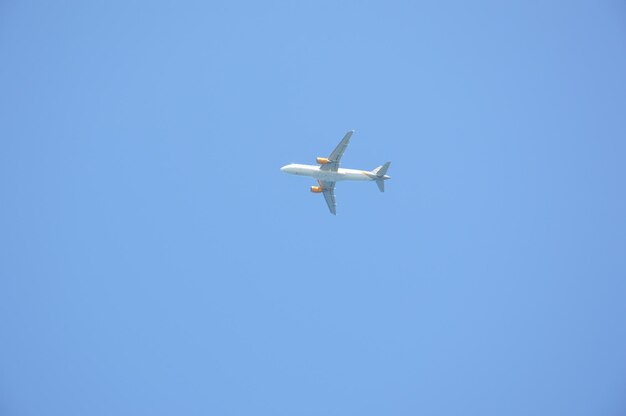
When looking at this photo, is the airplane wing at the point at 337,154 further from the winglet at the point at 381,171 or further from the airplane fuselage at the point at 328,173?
the winglet at the point at 381,171

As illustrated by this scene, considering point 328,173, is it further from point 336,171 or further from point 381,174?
point 381,174

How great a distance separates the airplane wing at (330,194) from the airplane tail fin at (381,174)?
349 inches

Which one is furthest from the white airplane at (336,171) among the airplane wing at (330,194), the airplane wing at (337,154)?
the airplane wing at (330,194)

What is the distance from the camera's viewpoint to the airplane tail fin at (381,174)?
102312 millimetres

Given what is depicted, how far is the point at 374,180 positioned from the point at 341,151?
26.7 feet

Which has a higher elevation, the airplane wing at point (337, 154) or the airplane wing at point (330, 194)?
the airplane wing at point (337, 154)

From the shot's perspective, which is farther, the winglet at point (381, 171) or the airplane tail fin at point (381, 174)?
the airplane tail fin at point (381, 174)

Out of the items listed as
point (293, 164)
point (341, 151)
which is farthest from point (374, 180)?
point (293, 164)

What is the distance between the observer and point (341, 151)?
100938mm

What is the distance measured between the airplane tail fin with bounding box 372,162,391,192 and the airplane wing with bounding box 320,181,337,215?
29.1ft

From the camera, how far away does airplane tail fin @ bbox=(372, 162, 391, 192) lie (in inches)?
4028

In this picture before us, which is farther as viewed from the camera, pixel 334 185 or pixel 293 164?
pixel 334 185

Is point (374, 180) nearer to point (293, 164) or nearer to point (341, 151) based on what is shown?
point (341, 151)

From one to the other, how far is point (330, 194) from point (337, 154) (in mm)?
10275
